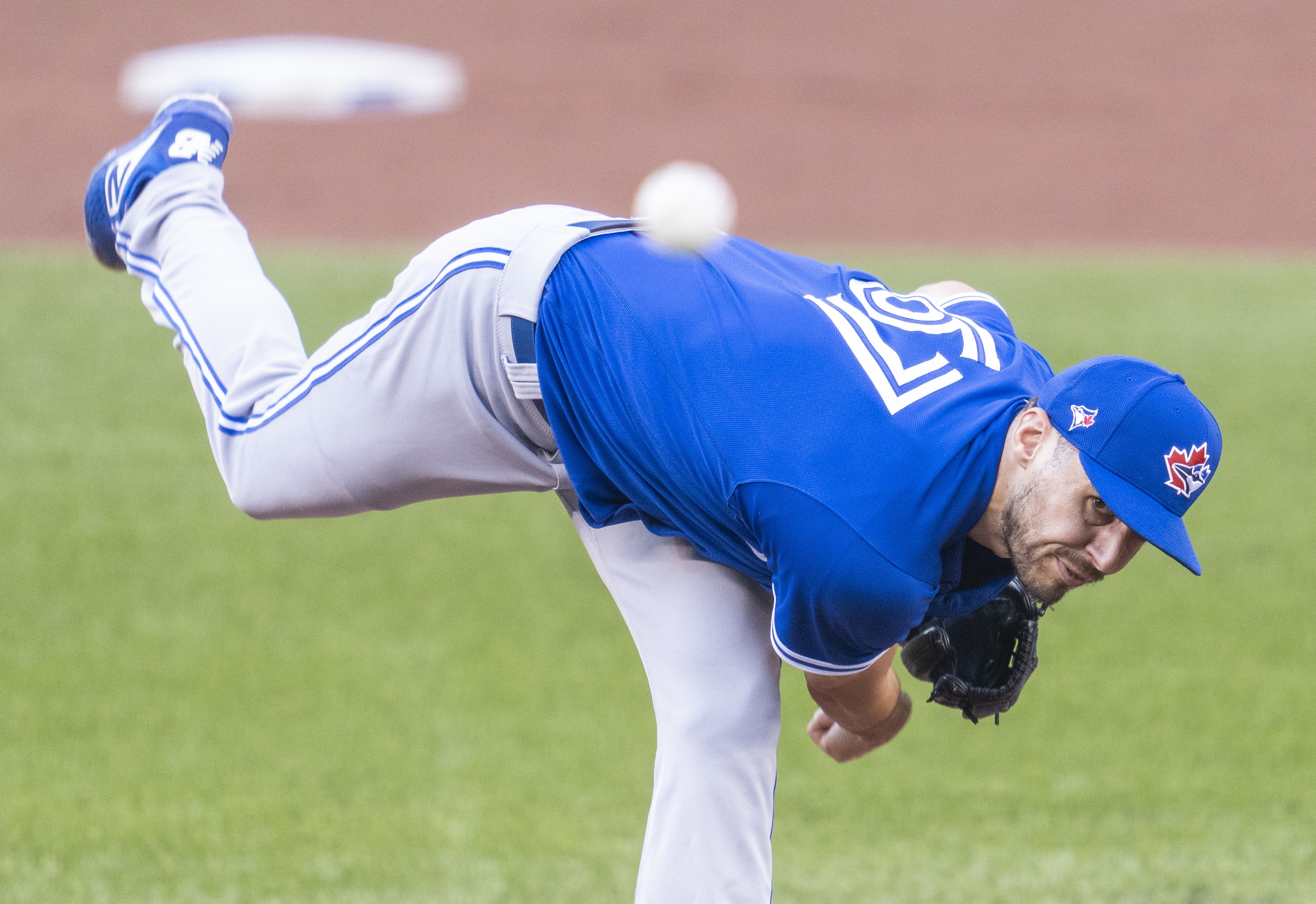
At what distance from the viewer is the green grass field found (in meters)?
4.79

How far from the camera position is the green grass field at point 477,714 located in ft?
15.7

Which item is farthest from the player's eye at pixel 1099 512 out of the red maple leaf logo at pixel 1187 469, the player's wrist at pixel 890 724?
the player's wrist at pixel 890 724

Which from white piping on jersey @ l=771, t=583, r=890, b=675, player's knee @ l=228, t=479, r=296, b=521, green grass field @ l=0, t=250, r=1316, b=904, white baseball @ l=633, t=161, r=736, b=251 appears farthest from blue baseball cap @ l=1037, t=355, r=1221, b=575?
green grass field @ l=0, t=250, r=1316, b=904

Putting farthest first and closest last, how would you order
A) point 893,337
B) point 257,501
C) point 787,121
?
1. point 787,121
2. point 257,501
3. point 893,337

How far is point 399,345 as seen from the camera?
122 inches

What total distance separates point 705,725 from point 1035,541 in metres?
0.73

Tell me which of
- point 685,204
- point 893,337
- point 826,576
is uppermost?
point 685,204

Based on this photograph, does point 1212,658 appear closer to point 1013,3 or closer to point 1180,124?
point 1180,124

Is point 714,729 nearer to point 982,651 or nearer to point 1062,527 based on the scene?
point 982,651

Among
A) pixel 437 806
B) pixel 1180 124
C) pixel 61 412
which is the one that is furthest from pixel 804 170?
pixel 437 806

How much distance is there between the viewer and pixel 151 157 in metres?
3.53

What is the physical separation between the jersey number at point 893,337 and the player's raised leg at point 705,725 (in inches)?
23.2

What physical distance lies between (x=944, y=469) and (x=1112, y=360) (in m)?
0.38

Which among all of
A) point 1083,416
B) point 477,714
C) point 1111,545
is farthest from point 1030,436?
point 477,714
